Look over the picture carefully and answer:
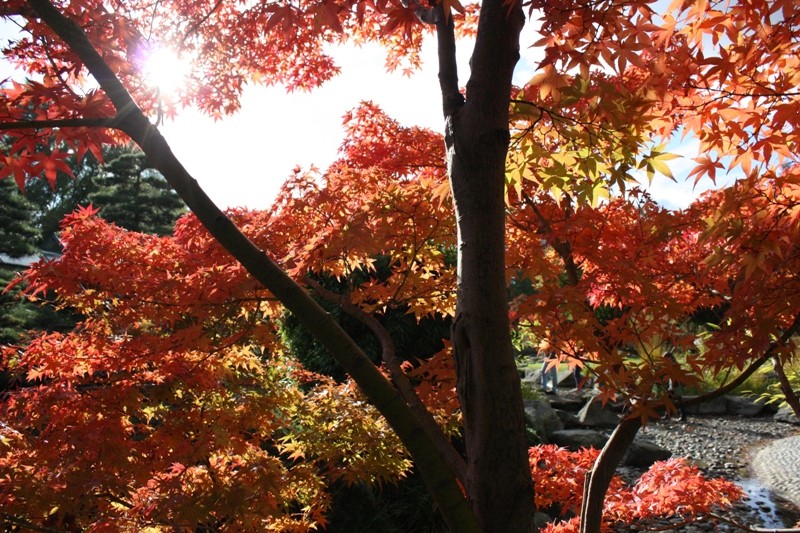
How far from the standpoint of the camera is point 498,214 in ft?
5.97

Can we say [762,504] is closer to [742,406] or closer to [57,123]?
[742,406]

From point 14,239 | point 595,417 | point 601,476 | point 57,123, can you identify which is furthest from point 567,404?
point 14,239

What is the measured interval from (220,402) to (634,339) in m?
2.41

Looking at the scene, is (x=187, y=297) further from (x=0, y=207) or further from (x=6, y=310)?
(x=0, y=207)

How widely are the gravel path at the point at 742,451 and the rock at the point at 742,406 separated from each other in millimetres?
227

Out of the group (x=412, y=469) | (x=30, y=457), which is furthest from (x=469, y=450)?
(x=412, y=469)

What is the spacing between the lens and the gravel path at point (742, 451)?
7.18m

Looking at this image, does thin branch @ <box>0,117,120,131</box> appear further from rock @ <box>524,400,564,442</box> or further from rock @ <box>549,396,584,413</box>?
rock @ <box>549,396,584,413</box>

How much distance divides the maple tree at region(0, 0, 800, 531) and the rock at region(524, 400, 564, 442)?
20.9 feet

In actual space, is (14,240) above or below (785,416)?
above

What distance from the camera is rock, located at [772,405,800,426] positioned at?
11.2 metres

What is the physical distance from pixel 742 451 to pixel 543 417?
3.27 m

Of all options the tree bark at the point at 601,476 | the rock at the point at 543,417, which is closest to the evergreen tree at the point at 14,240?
the rock at the point at 543,417

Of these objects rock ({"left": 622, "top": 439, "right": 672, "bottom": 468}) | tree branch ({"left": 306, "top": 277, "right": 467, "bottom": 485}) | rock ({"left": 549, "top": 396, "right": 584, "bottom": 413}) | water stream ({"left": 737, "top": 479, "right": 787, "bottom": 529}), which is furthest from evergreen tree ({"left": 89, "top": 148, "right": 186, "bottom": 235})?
tree branch ({"left": 306, "top": 277, "right": 467, "bottom": 485})
